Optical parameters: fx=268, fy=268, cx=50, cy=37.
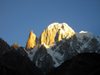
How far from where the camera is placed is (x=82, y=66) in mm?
88500

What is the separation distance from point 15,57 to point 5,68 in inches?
915

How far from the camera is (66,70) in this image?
292 ft

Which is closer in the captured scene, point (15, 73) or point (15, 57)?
point (15, 73)

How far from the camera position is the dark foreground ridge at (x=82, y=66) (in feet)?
277

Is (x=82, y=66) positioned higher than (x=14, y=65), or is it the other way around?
(x=14, y=65)

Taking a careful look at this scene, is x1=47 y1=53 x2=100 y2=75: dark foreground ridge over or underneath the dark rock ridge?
underneath

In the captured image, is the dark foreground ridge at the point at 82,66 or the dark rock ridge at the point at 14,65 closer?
the dark foreground ridge at the point at 82,66

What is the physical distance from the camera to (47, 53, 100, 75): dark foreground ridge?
84394mm

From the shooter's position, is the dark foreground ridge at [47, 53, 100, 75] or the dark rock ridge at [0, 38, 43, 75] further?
the dark rock ridge at [0, 38, 43, 75]

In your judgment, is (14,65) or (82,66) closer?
(82,66)

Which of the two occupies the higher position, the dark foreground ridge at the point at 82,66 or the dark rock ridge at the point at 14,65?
the dark rock ridge at the point at 14,65

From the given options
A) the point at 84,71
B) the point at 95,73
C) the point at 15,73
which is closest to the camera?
the point at 95,73

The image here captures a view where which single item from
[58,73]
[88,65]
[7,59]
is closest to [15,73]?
[7,59]

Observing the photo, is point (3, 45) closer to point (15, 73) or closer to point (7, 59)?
point (7, 59)
